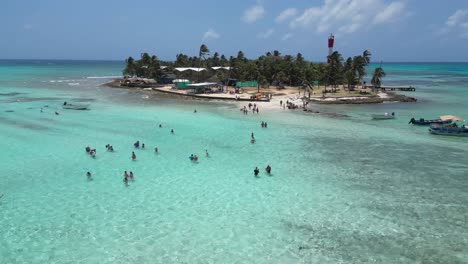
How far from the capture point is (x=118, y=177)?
1035 inches

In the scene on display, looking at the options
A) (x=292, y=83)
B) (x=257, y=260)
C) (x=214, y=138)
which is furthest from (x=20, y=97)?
(x=257, y=260)

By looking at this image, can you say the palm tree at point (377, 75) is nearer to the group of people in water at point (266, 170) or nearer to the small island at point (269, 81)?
the small island at point (269, 81)

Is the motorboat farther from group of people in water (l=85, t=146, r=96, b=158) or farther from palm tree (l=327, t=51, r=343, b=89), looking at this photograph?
palm tree (l=327, t=51, r=343, b=89)

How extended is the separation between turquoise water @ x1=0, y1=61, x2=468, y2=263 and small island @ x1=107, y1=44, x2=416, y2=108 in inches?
1096

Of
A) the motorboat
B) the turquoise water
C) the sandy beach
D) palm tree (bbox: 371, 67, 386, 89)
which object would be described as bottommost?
the turquoise water

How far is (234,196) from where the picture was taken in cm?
2322

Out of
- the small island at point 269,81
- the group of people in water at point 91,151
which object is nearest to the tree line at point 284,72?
the small island at point 269,81

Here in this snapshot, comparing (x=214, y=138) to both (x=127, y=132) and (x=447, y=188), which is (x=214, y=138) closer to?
(x=127, y=132)

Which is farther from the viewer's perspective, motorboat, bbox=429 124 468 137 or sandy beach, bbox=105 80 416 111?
sandy beach, bbox=105 80 416 111

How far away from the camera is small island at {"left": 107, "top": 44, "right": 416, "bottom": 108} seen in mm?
70694

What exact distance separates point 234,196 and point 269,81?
70.5 meters

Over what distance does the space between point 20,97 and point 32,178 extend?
53.6 metres

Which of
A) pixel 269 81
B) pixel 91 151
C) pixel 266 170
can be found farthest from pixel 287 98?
pixel 91 151

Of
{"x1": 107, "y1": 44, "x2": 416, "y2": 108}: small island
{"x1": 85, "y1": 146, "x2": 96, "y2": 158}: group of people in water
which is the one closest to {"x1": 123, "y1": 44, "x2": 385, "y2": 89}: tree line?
{"x1": 107, "y1": 44, "x2": 416, "y2": 108}: small island
